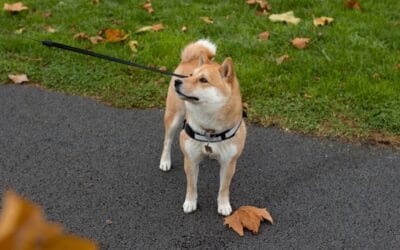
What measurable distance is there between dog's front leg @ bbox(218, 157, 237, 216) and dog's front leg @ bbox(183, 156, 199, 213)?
0.53 ft

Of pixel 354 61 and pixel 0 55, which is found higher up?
pixel 354 61

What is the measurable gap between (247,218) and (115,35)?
329 centimetres

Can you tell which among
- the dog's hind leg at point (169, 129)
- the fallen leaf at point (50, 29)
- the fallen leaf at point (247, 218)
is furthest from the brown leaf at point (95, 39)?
the fallen leaf at point (247, 218)

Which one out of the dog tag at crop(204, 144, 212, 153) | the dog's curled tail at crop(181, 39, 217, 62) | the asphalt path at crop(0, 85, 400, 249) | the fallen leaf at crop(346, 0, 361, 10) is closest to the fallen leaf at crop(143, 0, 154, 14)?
the asphalt path at crop(0, 85, 400, 249)

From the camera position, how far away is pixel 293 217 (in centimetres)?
318

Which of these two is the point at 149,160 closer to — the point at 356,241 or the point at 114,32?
the point at 356,241

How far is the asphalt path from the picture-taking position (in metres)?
3.03

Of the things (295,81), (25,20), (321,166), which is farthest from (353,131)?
(25,20)

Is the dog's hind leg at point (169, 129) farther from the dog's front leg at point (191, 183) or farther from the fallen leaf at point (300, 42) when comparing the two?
the fallen leaf at point (300, 42)

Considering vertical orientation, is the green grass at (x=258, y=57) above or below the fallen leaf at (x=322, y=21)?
below

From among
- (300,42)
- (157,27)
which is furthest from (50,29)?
(300,42)

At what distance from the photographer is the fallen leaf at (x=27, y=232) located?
38cm

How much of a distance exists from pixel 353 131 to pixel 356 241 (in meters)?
1.33

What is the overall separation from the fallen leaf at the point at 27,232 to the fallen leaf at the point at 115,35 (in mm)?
5359
